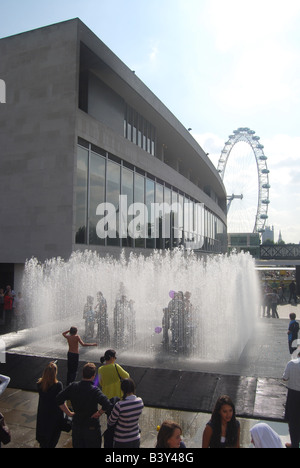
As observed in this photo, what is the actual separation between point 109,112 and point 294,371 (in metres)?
19.0

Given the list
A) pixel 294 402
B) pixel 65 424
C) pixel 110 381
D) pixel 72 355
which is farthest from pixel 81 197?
pixel 294 402

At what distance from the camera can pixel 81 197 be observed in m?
17.8

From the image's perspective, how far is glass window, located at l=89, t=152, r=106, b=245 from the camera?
60.5ft

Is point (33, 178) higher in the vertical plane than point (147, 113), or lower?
lower

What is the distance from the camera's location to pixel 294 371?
5.01 metres

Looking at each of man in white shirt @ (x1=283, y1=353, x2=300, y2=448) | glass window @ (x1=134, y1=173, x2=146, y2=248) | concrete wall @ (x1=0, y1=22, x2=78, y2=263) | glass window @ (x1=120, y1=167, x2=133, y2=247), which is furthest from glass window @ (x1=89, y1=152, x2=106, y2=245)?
man in white shirt @ (x1=283, y1=353, x2=300, y2=448)

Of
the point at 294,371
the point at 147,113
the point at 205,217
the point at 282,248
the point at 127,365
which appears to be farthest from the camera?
the point at 282,248

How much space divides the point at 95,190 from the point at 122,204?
2769 mm

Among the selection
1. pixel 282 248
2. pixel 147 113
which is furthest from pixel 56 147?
pixel 282 248

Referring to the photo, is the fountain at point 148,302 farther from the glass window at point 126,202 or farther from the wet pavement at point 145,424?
the wet pavement at point 145,424

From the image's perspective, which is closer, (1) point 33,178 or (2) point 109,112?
(1) point 33,178

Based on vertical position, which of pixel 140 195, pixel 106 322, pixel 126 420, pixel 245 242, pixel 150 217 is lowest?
pixel 106 322

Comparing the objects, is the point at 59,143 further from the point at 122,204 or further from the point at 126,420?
the point at 126,420

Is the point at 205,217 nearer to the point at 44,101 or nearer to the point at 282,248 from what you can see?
the point at 44,101
